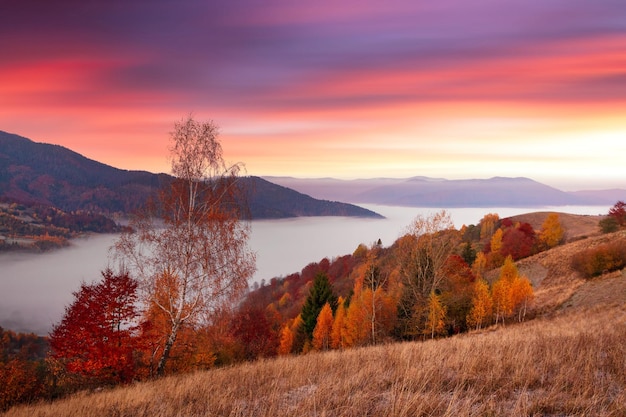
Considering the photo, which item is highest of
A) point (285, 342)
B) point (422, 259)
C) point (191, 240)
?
point (191, 240)

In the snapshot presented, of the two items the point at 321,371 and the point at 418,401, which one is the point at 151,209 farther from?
the point at 418,401

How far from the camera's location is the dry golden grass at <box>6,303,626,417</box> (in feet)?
15.9

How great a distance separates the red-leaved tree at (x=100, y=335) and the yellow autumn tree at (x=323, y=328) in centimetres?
→ 3178

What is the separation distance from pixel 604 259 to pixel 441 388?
46505 mm

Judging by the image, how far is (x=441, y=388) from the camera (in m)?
5.85

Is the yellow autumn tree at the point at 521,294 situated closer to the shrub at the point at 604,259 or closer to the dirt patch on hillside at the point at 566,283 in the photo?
the dirt patch on hillside at the point at 566,283

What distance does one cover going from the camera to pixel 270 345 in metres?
52.8

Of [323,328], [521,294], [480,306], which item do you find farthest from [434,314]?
[323,328]

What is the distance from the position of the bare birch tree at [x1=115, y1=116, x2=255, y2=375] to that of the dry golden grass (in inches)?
351

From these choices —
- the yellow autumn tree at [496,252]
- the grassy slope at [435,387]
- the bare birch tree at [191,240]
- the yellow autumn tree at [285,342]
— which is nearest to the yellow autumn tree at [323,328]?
the yellow autumn tree at [285,342]

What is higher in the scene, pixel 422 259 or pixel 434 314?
pixel 422 259

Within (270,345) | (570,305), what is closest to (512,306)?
(570,305)

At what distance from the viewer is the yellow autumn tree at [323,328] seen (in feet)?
165

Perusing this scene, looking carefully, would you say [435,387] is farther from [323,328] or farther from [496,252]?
[496,252]
